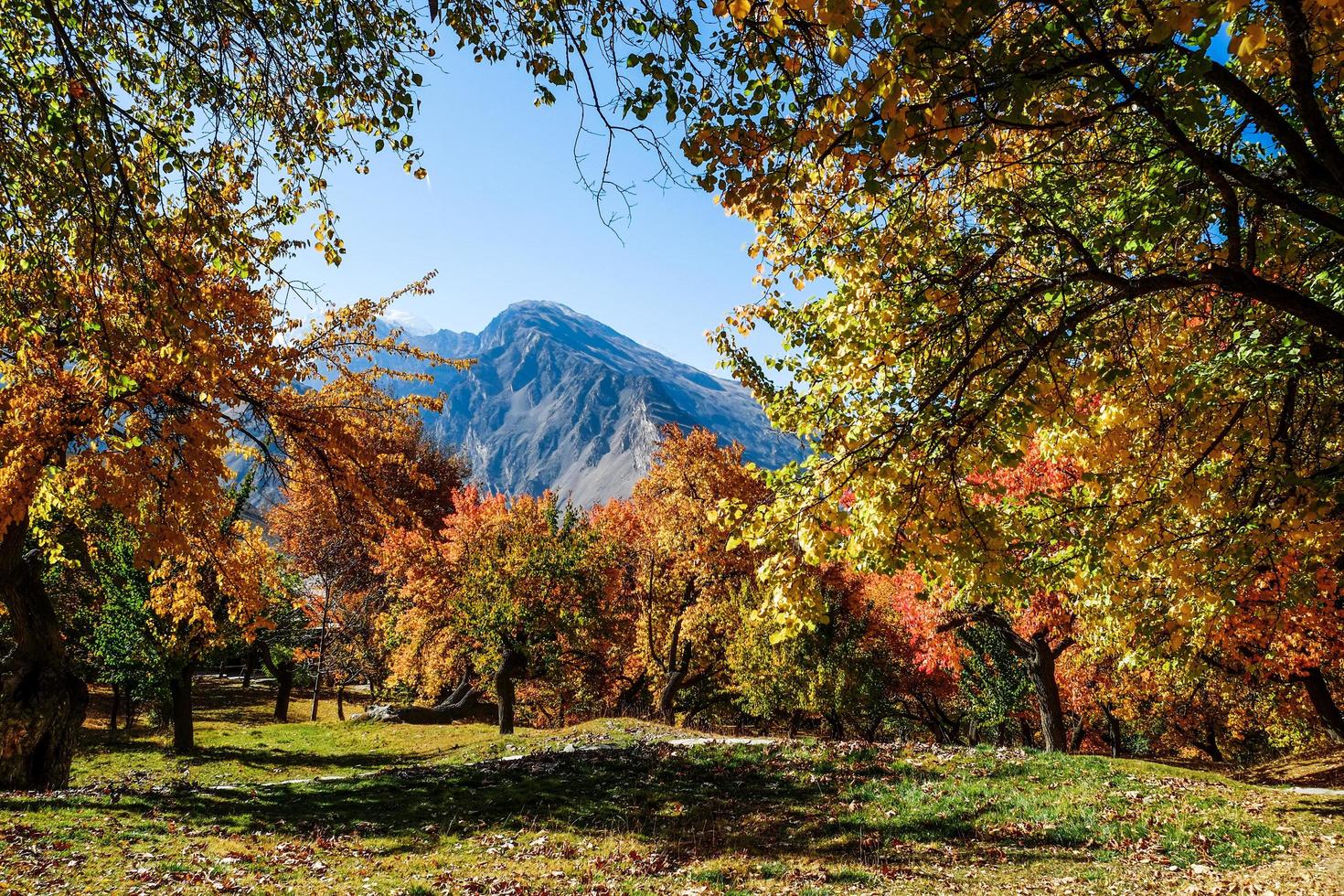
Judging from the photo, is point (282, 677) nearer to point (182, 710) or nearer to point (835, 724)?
point (182, 710)

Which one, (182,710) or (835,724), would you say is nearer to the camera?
(182,710)

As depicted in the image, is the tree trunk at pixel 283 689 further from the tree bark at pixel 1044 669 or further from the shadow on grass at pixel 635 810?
the tree bark at pixel 1044 669

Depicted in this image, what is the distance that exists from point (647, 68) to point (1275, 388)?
26.1 ft

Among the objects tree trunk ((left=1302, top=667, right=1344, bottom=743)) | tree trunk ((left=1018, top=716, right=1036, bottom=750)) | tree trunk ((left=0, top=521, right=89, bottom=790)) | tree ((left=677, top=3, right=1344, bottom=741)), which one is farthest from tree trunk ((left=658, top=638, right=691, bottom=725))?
tree ((left=677, top=3, right=1344, bottom=741))

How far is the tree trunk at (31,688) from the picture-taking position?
518 inches

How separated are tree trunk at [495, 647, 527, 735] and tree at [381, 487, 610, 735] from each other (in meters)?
0.04

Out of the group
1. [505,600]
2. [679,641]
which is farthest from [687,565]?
[505,600]

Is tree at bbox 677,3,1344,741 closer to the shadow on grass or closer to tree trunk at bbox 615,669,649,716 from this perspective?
the shadow on grass

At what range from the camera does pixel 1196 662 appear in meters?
11.1

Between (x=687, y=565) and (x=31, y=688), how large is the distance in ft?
66.5

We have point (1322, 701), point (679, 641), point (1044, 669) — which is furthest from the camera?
point (679, 641)

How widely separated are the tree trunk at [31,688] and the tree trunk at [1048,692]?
81.6 ft

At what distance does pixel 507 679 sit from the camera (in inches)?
1047

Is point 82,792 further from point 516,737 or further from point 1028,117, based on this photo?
point 1028,117
